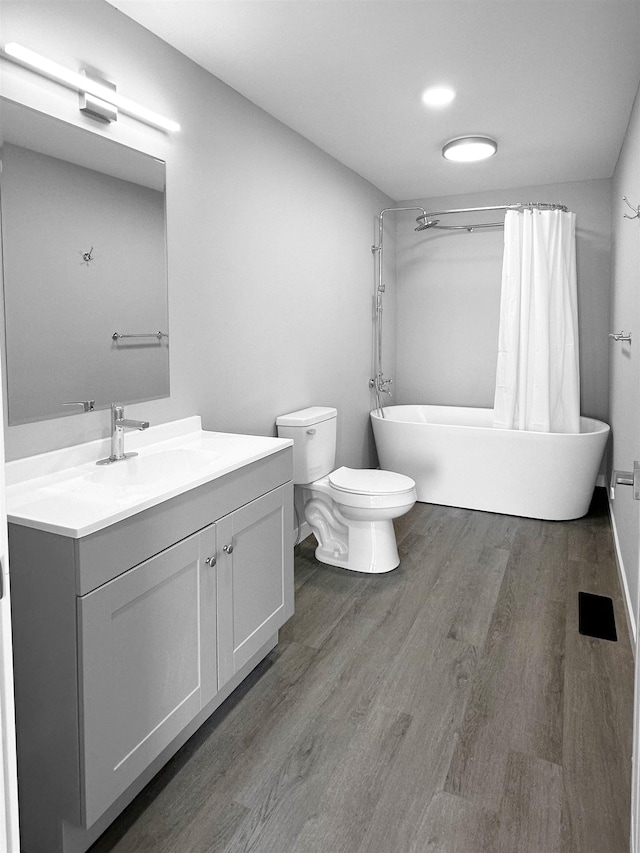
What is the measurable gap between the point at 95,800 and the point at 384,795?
762 millimetres

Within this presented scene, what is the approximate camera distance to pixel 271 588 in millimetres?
2242

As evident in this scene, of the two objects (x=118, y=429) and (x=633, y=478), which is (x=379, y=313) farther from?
(x=633, y=478)

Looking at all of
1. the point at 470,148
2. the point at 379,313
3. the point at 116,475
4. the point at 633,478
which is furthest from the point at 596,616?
the point at 379,313

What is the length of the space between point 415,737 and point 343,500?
1366 mm

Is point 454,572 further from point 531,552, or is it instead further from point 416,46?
point 416,46

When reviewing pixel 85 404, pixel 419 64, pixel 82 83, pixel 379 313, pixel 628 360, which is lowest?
pixel 85 404

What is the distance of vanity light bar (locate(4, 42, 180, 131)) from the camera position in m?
1.73

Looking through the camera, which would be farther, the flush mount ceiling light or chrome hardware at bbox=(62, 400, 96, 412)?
the flush mount ceiling light

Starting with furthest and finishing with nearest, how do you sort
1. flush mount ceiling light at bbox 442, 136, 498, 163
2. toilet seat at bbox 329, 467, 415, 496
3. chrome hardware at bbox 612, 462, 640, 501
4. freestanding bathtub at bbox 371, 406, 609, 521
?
freestanding bathtub at bbox 371, 406, 609, 521 → flush mount ceiling light at bbox 442, 136, 498, 163 → toilet seat at bbox 329, 467, 415, 496 → chrome hardware at bbox 612, 462, 640, 501

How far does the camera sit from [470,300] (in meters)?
5.02

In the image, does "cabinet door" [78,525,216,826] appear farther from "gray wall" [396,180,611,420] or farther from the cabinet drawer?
"gray wall" [396,180,611,420]

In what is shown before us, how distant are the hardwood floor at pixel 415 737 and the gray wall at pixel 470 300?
2.24 m

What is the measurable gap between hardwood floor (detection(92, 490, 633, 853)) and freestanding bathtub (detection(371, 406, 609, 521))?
3.08ft

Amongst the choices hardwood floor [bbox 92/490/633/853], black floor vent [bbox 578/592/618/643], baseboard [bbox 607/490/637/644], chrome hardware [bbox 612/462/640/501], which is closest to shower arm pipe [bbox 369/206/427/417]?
baseboard [bbox 607/490/637/644]
